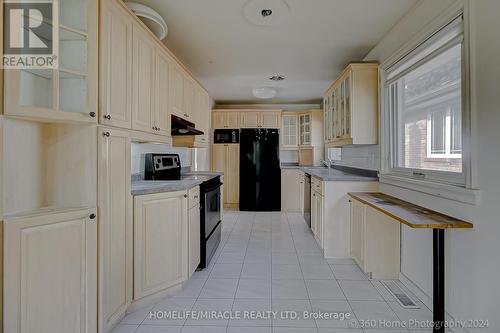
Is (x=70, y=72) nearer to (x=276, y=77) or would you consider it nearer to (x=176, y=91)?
(x=176, y=91)

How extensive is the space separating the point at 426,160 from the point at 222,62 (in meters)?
2.75

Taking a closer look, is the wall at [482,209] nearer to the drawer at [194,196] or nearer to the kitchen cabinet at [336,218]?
the kitchen cabinet at [336,218]

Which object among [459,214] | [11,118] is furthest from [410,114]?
[11,118]

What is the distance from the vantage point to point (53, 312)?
1355 mm

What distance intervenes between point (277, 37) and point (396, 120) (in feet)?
5.03

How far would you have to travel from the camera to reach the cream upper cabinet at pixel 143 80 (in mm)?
1996

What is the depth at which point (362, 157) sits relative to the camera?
11.6 feet

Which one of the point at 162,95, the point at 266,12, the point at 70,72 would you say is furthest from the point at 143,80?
the point at 266,12

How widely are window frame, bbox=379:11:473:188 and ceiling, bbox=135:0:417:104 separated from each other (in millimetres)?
393

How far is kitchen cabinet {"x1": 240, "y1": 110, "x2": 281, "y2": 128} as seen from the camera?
594cm

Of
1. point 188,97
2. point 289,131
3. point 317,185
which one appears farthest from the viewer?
point 289,131

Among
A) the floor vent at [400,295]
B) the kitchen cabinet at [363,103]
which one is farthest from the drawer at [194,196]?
the floor vent at [400,295]

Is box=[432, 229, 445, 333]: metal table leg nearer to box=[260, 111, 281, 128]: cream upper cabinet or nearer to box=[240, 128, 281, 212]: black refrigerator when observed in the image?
box=[240, 128, 281, 212]: black refrigerator

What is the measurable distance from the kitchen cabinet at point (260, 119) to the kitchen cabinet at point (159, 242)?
3851 millimetres
